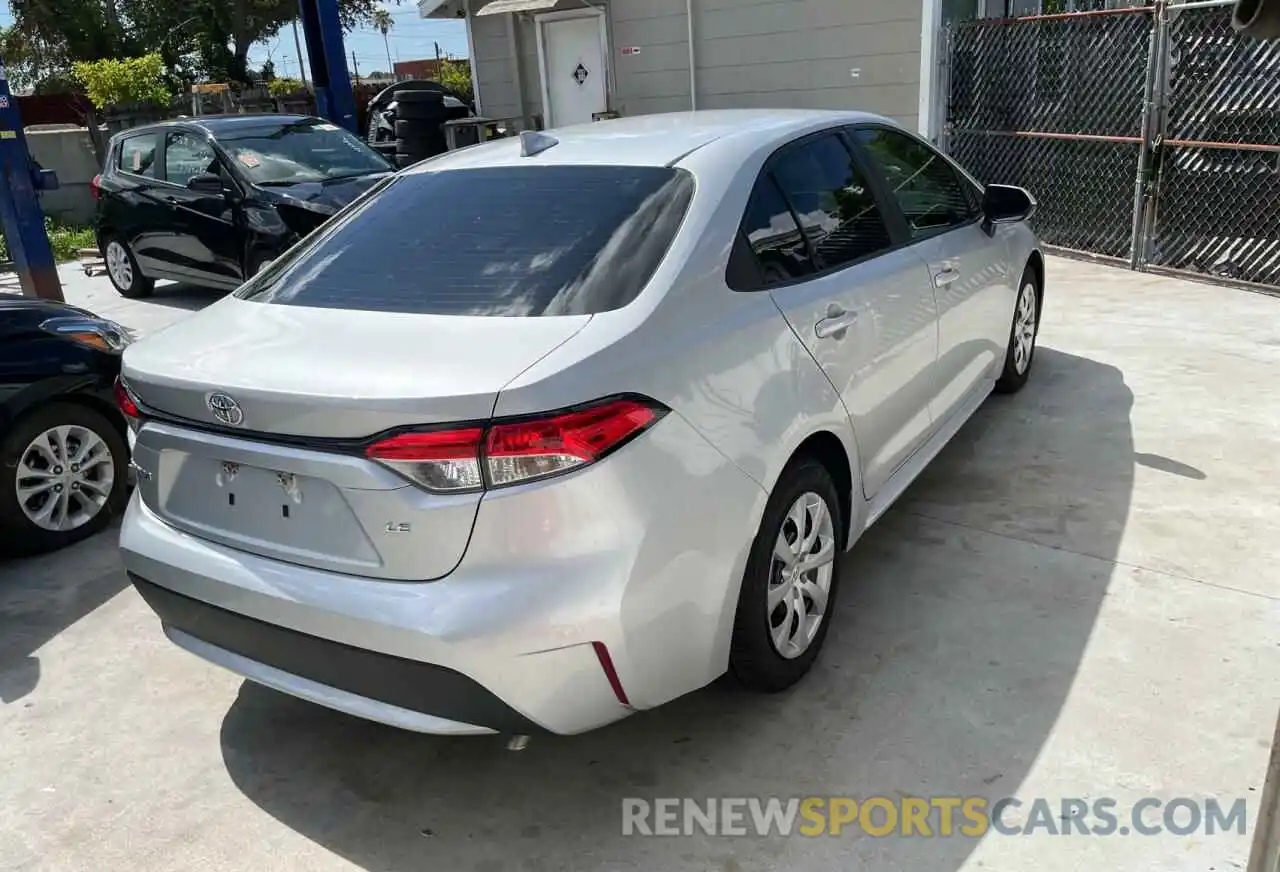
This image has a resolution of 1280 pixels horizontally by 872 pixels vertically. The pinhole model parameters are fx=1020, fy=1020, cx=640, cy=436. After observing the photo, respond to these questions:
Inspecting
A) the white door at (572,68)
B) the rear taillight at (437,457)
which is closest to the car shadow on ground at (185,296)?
the white door at (572,68)

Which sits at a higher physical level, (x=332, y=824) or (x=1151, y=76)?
(x=1151, y=76)

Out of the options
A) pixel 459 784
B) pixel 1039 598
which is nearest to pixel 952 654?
pixel 1039 598

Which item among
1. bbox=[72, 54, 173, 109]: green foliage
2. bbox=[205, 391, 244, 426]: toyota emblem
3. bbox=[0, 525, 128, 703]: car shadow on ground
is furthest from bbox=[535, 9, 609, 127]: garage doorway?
bbox=[205, 391, 244, 426]: toyota emblem

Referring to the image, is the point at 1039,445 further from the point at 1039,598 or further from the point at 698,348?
the point at 698,348

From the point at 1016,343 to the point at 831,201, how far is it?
2.30 meters

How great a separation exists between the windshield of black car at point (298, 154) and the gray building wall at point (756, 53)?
5.13 meters

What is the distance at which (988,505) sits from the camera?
416 centimetres

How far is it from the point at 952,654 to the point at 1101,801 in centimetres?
69

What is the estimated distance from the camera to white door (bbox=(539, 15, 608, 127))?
1335cm

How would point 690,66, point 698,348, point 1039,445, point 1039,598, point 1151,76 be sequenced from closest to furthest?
point 698,348, point 1039,598, point 1039,445, point 1151,76, point 690,66

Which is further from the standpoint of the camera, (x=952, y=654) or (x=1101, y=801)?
(x=952, y=654)

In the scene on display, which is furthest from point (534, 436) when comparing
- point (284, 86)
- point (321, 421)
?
point (284, 86)

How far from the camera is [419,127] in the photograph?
14266 mm

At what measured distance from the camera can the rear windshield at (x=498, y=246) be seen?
2.55 metres
